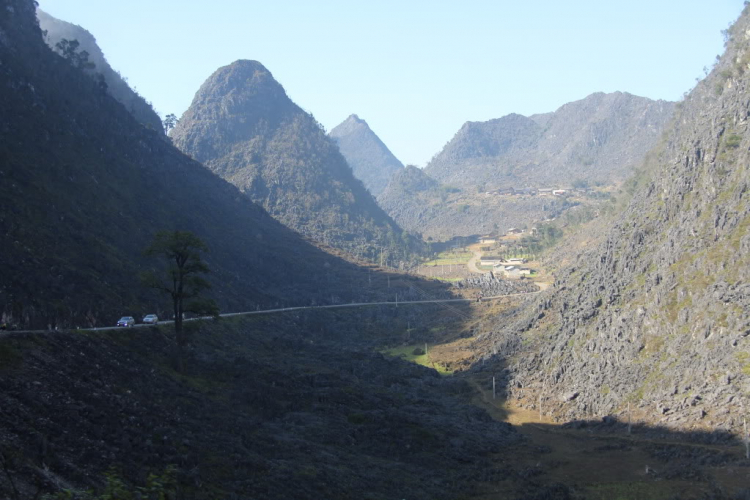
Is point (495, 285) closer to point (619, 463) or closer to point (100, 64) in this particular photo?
point (619, 463)

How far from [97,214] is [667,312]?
241 feet

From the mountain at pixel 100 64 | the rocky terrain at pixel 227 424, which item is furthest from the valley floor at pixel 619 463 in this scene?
the mountain at pixel 100 64

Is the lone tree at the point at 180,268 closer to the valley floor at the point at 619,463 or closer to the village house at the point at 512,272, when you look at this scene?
the valley floor at the point at 619,463

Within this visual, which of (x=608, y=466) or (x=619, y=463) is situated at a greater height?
(x=619, y=463)

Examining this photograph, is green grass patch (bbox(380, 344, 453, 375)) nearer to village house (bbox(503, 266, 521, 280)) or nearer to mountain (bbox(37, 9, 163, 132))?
village house (bbox(503, 266, 521, 280))

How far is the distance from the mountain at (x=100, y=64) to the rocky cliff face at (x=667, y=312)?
390 ft

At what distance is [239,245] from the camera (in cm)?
13538

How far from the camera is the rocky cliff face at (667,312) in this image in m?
62.8

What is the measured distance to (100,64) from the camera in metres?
179

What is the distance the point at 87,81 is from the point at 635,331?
10468 cm

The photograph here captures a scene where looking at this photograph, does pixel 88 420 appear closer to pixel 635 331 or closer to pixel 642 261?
pixel 635 331

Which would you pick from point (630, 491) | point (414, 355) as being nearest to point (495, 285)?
point (414, 355)

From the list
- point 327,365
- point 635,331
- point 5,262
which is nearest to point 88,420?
point 5,262

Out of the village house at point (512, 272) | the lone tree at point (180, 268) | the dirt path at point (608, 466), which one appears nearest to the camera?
the dirt path at point (608, 466)
